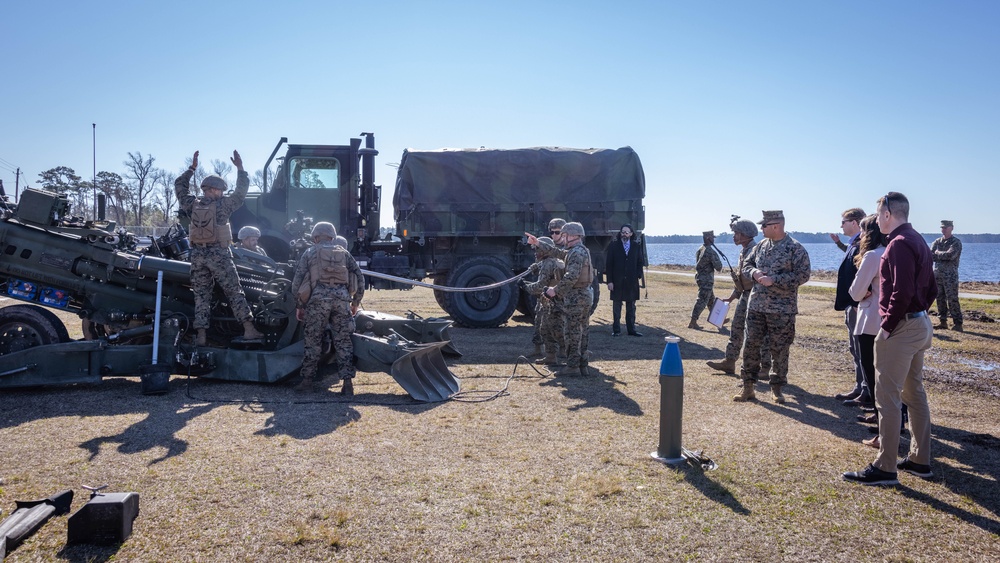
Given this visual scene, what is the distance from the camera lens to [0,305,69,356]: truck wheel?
23.9 ft

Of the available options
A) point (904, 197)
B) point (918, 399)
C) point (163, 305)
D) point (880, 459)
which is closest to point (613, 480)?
point (880, 459)

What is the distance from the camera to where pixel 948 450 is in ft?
18.0

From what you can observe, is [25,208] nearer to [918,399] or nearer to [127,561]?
[127,561]

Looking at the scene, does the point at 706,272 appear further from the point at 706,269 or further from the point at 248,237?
the point at 248,237

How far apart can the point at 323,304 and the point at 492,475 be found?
3.17 m

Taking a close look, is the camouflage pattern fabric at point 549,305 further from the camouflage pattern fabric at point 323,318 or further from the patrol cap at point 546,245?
the camouflage pattern fabric at point 323,318

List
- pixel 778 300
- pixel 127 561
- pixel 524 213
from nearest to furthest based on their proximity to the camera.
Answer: pixel 127 561, pixel 778 300, pixel 524 213

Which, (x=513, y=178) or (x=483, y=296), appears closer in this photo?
(x=483, y=296)

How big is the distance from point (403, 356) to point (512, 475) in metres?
2.59

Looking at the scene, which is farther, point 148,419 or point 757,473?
point 148,419

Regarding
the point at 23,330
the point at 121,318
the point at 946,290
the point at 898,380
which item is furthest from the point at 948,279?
the point at 23,330

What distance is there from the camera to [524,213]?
12.6 m

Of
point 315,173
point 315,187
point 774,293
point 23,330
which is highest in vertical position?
point 315,173

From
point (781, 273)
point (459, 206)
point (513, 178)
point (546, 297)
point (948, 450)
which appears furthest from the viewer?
point (513, 178)
